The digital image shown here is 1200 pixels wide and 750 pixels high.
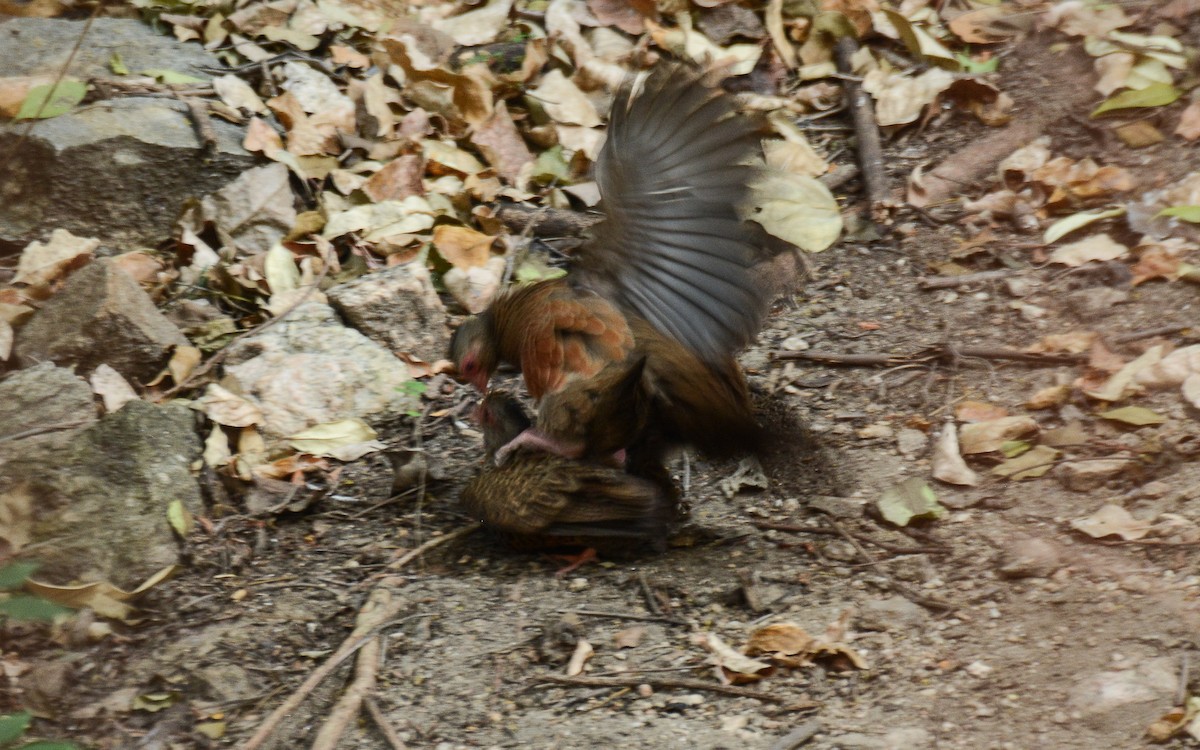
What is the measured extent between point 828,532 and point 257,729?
156 cm

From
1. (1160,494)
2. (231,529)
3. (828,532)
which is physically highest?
(1160,494)

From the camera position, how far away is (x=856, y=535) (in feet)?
11.2

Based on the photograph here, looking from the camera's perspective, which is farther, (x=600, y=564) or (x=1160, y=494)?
(x=600, y=564)

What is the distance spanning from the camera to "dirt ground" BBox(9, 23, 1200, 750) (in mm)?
2711

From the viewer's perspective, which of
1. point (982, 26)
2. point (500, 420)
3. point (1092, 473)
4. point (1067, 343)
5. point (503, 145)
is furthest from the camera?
point (982, 26)

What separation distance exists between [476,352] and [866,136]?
7.04 ft

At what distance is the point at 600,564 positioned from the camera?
3473 millimetres

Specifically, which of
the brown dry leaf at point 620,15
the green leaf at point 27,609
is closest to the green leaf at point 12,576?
the green leaf at point 27,609

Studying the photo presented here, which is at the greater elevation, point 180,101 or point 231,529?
point 180,101

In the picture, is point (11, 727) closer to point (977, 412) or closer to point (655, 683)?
point (655, 683)

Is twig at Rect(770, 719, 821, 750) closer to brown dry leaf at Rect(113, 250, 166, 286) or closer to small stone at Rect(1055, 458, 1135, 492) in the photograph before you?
small stone at Rect(1055, 458, 1135, 492)

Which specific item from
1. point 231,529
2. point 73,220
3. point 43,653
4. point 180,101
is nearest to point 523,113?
point 180,101

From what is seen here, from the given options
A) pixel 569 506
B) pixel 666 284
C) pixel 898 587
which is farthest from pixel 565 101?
pixel 898 587

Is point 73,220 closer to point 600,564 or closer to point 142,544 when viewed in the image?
point 142,544
